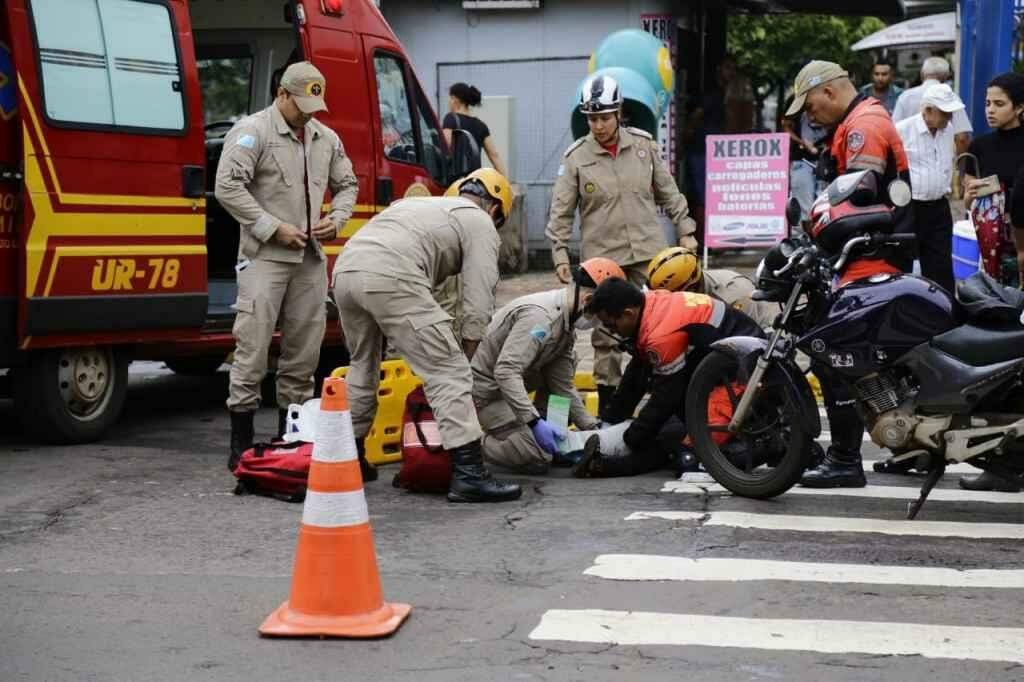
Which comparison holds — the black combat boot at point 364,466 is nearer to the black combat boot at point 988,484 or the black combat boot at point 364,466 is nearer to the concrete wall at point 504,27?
the black combat boot at point 988,484

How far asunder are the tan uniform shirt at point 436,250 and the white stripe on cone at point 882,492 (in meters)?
1.24

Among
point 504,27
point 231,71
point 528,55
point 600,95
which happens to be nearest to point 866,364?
point 600,95

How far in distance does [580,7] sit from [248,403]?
10472 millimetres

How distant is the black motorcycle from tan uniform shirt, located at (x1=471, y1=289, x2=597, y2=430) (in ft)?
2.74

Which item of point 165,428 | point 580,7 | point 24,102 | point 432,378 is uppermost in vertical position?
point 580,7

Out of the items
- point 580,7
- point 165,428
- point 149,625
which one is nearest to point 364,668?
point 149,625

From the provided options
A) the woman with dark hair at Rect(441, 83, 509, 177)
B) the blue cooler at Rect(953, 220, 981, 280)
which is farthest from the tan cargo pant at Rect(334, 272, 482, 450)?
the woman with dark hair at Rect(441, 83, 509, 177)

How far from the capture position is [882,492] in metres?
7.45

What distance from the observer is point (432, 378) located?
23.6ft

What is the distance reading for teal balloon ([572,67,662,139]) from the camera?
50.6 feet

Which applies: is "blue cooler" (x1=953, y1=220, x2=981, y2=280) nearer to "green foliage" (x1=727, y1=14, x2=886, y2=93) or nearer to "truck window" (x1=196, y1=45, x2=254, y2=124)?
"truck window" (x1=196, y1=45, x2=254, y2=124)

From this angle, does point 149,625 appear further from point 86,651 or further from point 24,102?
point 24,102

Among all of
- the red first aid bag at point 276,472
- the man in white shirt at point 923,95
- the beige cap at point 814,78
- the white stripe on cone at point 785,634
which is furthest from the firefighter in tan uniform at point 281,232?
the man in white shirt at point 923,95

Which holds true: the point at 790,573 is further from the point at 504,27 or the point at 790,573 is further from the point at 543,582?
the point at 504,27
